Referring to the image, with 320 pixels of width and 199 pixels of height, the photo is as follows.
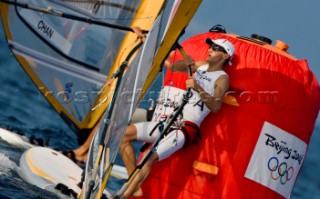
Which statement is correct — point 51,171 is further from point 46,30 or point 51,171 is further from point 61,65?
point 46,30

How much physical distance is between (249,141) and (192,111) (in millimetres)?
637

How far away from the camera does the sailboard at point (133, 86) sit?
8.03 m

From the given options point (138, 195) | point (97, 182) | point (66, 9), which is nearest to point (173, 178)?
point (138, 195)

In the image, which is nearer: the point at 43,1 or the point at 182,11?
the point at 182,11

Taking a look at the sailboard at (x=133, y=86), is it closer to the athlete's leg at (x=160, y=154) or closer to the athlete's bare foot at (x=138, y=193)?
the athlete's leg at (x=160, y=154)

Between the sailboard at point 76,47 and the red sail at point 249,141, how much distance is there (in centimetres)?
264

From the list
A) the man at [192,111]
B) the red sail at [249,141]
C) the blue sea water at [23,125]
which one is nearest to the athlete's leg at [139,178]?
the man at [192,111]

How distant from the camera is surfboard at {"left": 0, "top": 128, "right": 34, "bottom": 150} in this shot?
11.2 m

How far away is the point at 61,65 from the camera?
12062mm

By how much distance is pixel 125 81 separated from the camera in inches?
332

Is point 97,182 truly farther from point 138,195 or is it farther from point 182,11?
point 182,11

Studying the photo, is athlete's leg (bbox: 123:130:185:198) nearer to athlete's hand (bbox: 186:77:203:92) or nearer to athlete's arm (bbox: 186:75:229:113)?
athlete's arm (bbox: 186:75:229:113)

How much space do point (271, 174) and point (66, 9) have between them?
387 cm

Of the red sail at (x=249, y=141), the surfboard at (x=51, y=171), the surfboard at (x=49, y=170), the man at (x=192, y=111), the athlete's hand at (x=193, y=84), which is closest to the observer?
the athlete's hand at (x=193, y=84)
